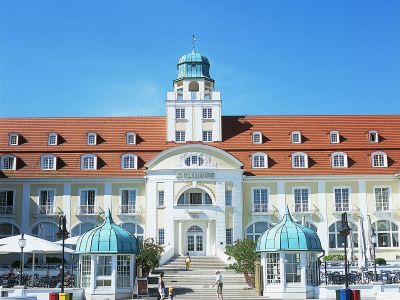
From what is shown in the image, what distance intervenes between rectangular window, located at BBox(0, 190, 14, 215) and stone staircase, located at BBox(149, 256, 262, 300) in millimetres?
13433

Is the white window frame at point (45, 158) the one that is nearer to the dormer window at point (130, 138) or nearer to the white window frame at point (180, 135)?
the dormer window at point (130, 138)

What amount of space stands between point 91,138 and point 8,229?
9.65m

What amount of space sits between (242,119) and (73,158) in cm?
1450

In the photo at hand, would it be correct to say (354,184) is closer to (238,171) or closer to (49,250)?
(238,171)

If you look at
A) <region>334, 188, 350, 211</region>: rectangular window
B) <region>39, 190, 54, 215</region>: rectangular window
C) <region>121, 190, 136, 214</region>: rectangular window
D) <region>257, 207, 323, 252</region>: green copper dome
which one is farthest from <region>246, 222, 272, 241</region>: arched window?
<region>257, 207, 323, 252</region>: green copper dome

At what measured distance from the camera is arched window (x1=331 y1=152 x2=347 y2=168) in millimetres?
50531

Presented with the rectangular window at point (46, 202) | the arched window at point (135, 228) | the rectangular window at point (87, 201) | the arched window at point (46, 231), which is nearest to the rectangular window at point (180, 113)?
the rectangular window at point (87, 201)

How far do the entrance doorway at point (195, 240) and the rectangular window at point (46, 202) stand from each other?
10790 mm

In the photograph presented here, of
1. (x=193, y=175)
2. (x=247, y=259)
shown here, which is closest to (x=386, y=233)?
(x=193, y=175)

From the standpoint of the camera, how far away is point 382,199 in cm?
4969

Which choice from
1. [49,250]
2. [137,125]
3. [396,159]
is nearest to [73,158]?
[137,125]

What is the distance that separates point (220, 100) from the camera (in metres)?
52.4

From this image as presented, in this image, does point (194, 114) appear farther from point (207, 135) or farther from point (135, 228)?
point (135, 228)

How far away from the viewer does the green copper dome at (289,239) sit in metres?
29.3
